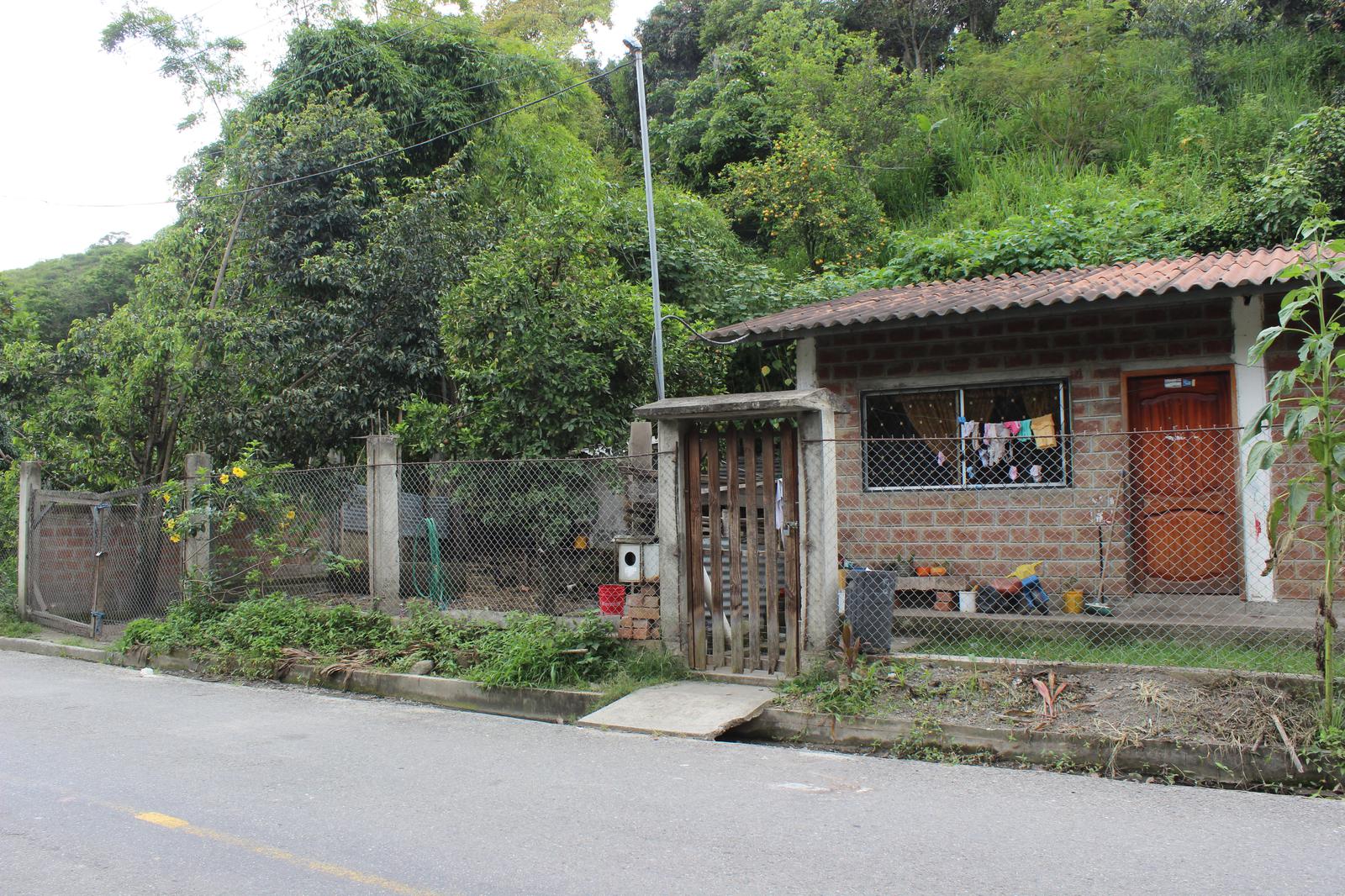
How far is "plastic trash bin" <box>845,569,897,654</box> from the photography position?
689cm

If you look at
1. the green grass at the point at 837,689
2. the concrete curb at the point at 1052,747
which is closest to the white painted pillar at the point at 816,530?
the green grass at the point at 837,689

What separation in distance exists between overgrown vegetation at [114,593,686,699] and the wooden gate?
1.41 ft

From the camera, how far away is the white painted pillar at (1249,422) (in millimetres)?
8328

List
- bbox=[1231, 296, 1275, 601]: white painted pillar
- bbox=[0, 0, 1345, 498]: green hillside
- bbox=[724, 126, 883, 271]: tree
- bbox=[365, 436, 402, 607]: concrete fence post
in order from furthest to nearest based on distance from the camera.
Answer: bbox=[724, 126, 883, 271]: tree → bbox=[0, 0, 1345, 498]: green hillside → bbox=[365, 436, 402, 607]: concrete fence post → bbox=[1231, 296, 1275, 601]: white painted pillar

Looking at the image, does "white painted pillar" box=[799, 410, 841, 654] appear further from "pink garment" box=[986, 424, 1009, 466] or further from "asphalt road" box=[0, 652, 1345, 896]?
"pink garment" box=[986, 424, 1009, 466]

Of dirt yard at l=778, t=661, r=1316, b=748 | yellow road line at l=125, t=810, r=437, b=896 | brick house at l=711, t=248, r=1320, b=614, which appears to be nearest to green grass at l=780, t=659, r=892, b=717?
dirt yard at l=778, t=661, r=1316, b=748

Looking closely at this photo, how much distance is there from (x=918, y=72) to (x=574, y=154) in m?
10.3

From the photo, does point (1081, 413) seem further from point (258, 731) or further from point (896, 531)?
point (258, 731)

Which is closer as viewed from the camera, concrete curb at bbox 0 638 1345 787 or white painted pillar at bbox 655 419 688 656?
concrete curb at bbox 0 638 1345 787

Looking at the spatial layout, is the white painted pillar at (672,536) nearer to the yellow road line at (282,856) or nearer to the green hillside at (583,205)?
the green hillside at (583,205)

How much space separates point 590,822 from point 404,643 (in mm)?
4270

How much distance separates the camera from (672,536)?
288 inches

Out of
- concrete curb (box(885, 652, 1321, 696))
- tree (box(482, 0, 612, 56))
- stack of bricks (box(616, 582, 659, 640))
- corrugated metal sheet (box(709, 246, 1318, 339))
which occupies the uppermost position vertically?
tree (box(482, 0, 612, 56))

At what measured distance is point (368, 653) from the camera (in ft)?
27.9
